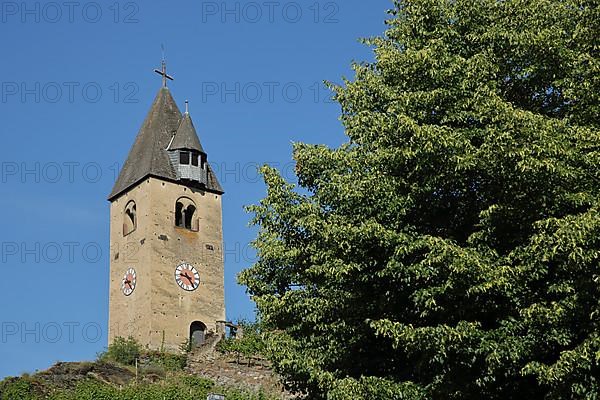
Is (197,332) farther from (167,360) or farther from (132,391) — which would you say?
(132,391)

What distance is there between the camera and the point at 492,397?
50.5 feet

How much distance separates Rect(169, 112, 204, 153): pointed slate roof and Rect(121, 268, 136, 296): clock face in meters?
6.90

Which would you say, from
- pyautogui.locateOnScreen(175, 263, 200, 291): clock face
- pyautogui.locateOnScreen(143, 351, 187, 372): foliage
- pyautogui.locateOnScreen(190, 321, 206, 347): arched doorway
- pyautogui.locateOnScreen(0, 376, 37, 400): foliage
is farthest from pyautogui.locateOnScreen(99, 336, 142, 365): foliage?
pyautogui.locateOnScreen(0, 376, 37, 400): foliage

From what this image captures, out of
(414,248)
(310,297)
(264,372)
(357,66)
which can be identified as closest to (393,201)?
(414,248)

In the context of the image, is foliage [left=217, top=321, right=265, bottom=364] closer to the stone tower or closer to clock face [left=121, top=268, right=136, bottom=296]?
the stone tower

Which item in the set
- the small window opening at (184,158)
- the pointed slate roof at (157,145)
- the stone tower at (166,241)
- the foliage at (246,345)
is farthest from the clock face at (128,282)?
the foliage at (246,345)

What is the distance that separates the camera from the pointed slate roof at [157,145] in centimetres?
4922

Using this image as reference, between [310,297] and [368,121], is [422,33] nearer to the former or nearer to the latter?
[368,121]

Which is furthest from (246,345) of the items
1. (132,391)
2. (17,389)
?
(17,389)

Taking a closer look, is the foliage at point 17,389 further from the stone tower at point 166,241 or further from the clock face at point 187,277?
the clock face at point 187,277

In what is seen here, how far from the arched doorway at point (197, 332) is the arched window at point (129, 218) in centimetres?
590

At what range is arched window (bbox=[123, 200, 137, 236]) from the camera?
49053 mm

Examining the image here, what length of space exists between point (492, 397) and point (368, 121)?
17.6 ft

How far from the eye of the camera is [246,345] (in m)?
36.1
